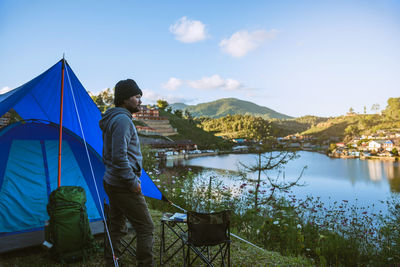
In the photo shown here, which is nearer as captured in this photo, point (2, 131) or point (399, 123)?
point (2, 131)

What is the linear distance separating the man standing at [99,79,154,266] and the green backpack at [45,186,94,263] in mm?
933

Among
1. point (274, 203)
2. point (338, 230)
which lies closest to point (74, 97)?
point (274, 203)

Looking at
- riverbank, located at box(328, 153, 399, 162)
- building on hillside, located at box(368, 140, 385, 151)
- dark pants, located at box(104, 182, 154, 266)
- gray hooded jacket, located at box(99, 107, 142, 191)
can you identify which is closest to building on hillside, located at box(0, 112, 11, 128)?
gray hooded jacket, located at box(99, 107, 142, 191)

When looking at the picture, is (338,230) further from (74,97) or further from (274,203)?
(74,97)

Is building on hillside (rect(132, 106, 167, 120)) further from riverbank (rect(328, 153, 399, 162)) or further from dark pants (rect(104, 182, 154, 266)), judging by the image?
dark pants (rect(104, 182, 154, 266))

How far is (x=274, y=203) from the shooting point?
4668 millimetres

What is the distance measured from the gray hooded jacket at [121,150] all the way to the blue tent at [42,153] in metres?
1.26

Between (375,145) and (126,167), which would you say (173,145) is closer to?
(375,145)

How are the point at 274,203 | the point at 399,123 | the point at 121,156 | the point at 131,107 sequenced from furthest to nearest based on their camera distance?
the point at 399,123, the point at 274,203, the point at 131,107, the point at 121,156

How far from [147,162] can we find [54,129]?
4.95 meters

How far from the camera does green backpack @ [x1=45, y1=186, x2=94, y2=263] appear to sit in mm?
2389

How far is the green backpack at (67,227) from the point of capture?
2389 millimetres

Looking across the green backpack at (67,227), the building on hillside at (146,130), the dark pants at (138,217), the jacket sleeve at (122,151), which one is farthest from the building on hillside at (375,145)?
the building on hillside at (146,130)

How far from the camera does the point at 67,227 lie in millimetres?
2416
